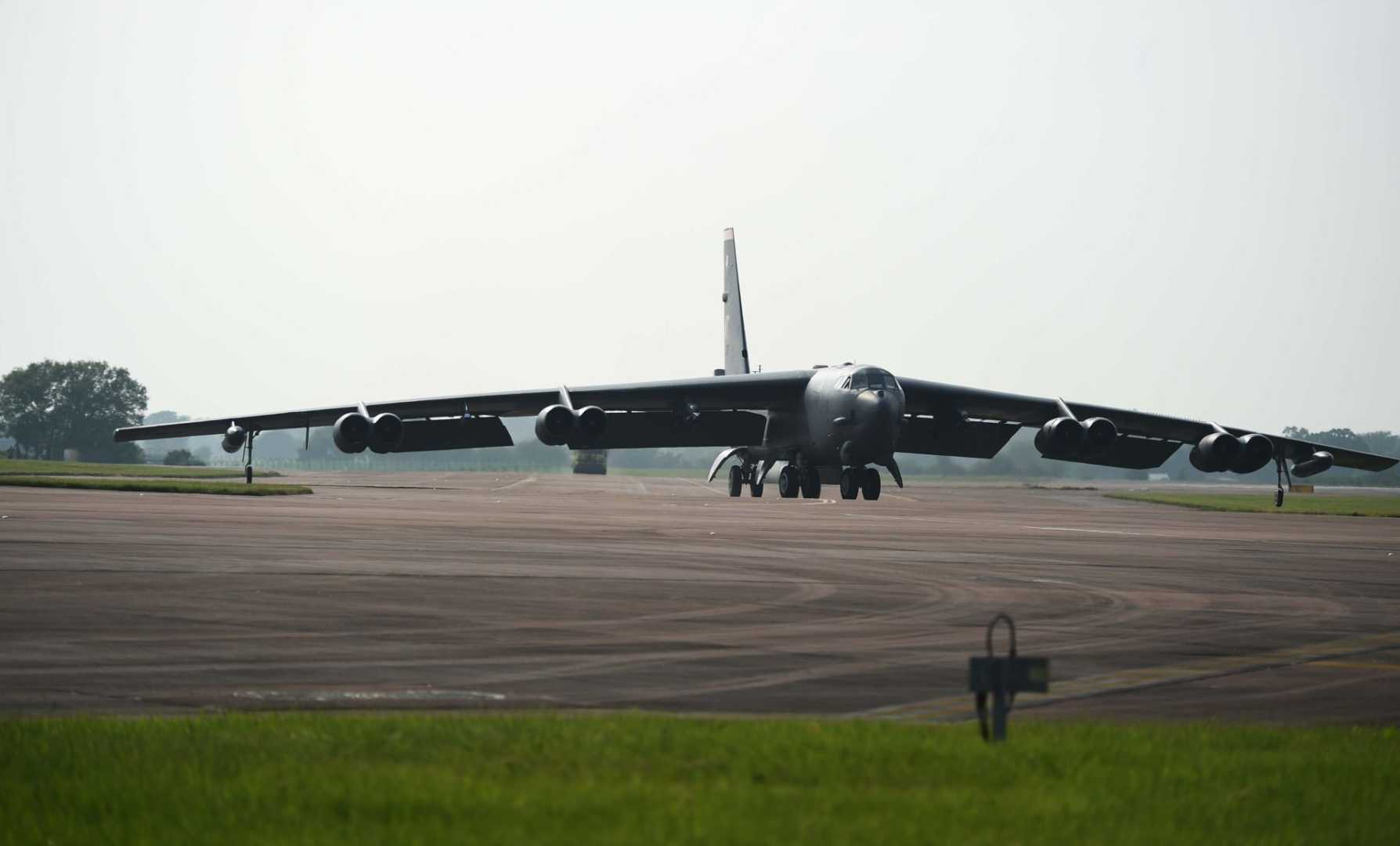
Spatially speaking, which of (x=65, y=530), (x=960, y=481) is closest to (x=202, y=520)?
(x=65, y=530)

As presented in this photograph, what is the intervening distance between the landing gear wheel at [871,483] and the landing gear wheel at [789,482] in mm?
2881

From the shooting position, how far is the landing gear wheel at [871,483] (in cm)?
4978

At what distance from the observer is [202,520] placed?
29.0 m

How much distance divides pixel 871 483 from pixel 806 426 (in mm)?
3045

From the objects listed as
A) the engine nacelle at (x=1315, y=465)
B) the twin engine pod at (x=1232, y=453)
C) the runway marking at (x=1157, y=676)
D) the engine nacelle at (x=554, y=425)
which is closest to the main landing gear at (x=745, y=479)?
the engine nacelle at (x=554, y=425)

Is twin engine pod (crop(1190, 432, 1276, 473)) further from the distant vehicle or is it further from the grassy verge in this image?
the distant vehicle

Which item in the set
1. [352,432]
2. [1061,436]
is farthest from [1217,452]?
[352,432]

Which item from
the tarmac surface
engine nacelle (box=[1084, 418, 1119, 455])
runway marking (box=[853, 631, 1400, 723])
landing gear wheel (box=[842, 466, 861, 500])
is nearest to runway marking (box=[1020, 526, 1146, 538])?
the tarmac surface

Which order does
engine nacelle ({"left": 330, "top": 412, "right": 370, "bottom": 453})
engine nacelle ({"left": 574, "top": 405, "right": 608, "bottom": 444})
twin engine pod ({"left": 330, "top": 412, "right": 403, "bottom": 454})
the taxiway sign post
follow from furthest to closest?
engine nacelle ({"left": 574, "top": 405, "right": 608, "bottom": 444}), twin engine pod ({"left": 330, "top": 412, "right": 403, "bottom": 454}), engine nacelle ({"left": 330, "top": 412, "right": 370, "bottom": 453}), the taxiway sign post

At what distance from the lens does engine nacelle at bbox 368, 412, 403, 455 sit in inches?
1815

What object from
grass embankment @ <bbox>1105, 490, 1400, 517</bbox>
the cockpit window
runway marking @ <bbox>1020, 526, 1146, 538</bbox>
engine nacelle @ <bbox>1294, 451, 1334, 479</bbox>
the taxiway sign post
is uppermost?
the cockpit window

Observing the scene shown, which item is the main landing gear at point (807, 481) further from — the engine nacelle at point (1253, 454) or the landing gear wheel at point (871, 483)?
the engine nacelle at point (1253, 454)

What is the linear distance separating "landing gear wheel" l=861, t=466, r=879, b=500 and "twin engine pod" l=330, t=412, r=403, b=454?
14.9 metres

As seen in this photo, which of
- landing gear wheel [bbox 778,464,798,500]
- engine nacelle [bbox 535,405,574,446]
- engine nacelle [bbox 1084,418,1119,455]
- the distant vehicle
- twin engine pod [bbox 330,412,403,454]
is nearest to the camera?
engine nacelle [bbox 535,405,574,446]
